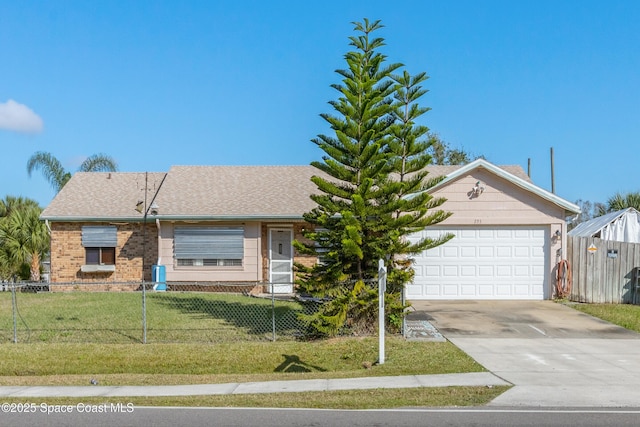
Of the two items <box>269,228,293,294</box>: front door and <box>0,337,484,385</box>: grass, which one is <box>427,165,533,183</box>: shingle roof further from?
<box>0,337,484,385</box>: grass

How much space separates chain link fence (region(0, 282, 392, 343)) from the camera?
13.5 meters

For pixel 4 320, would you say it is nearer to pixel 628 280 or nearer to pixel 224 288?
pixel 224 288

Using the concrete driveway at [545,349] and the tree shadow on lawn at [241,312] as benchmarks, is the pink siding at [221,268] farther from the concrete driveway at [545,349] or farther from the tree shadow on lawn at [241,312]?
the concrete driveway at [545,349]

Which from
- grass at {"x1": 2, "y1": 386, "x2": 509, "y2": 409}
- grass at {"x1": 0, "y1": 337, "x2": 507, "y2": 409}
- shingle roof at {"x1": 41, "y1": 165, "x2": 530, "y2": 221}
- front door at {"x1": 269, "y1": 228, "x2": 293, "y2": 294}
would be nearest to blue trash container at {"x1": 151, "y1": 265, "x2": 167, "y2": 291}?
shingle roof at {"x1": 41, "y1": 165, "x2": 530, "y2": 221}

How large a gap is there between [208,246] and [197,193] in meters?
2.42

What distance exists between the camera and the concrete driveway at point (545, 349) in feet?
29.2

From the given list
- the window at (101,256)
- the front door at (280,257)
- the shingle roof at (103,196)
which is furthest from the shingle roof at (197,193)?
the window at (101,256)

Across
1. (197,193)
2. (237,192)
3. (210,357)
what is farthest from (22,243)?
(210,357)

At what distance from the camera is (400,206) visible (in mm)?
13562

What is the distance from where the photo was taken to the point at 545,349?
12195 mm

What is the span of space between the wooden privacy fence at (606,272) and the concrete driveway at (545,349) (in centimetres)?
130

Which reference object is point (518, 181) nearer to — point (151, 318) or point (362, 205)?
point (362, 205)

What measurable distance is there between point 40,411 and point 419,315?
32.7 feet

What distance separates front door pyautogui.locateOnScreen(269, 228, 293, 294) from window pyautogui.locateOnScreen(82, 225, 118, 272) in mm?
5737
